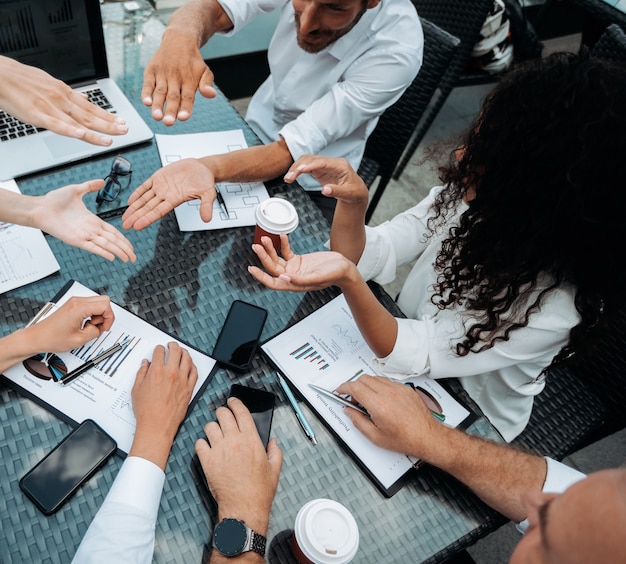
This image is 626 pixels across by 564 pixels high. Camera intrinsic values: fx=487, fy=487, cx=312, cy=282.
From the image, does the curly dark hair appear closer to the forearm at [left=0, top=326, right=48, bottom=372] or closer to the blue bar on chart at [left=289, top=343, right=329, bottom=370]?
the blue bar on chart at [left=289, top=343, right=329, bottom=370]

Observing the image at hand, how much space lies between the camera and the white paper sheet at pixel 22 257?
0.97 m

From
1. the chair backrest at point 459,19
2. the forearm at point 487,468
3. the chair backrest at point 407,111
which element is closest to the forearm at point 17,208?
the forearm at point 487,468

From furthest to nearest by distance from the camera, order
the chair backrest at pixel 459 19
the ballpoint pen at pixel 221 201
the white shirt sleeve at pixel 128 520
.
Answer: the chair backrest at pixel 459 19
the ballpoint pen at pixel 221 201
the white shirt sleeve at pixel 128 520

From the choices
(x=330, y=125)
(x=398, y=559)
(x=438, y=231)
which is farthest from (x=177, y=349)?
(x=330, y=125)

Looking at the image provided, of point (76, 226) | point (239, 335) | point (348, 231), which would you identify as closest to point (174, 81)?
point (76, 226)

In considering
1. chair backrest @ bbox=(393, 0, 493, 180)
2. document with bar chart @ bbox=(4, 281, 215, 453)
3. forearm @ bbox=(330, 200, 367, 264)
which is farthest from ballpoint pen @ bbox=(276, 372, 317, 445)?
chair backrest @ bbox=(393, 0, 493, 180)

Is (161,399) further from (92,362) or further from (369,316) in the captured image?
(369,316)

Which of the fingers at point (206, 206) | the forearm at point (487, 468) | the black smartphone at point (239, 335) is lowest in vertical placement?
the forearm at point (487, 468)

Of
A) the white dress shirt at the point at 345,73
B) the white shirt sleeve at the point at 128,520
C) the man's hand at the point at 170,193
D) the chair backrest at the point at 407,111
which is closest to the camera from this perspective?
the white shirt sleeve at the point at 128,520

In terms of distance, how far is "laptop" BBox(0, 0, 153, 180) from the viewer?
44.3 inches

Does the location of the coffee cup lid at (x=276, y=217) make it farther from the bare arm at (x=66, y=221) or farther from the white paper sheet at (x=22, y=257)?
the white paper sheet at (x=22, y=257)

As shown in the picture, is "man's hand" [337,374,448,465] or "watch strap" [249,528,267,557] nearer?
"watch strap" [249,528,267,557]

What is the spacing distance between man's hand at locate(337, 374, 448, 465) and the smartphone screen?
0.45 ft

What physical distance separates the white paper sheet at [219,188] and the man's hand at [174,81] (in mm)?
75
